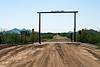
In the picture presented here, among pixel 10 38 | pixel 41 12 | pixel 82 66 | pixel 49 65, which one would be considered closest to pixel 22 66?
pixel 49 65

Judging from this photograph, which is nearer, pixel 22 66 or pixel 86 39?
pixel 22 66

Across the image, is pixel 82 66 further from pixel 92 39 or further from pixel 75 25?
pixel 92 39

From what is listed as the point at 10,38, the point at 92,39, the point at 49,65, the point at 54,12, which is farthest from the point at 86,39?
the point at 49,65

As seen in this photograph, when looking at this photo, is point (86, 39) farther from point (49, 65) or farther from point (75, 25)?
point (49, 65)

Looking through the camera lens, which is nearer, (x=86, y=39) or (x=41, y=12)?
(x=41, y=12)

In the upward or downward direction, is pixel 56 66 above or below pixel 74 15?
below

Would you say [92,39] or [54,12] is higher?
[54,12]

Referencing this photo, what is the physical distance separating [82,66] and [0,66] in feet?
12.7

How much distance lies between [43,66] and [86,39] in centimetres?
4125

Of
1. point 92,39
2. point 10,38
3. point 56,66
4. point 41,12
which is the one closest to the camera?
point 56,66

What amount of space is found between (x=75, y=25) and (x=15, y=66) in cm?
2637

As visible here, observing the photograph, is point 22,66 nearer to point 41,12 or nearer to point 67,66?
point 67,66

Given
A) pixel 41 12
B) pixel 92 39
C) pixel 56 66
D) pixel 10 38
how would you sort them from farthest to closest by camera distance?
pixel 92 39, pixel 10 38, pixel 41 12, pixel 56 66

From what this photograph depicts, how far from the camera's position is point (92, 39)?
55.9 m
